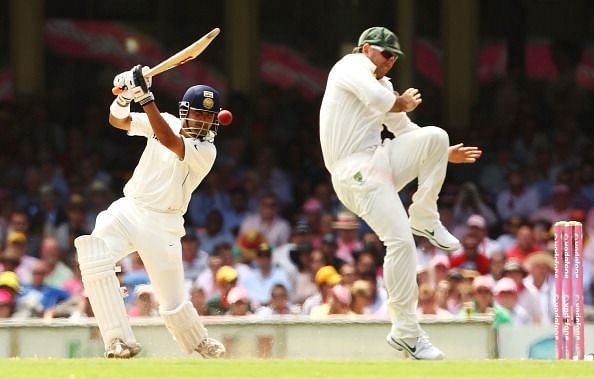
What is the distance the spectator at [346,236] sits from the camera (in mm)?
14195

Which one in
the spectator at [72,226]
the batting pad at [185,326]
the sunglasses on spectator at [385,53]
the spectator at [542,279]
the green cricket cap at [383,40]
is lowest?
the batting pad at [185,326]

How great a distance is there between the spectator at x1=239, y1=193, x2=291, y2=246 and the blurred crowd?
0.02 meters

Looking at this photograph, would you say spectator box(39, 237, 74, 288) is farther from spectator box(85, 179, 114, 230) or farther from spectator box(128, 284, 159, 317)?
spectator box(85, 179, 114, 230)

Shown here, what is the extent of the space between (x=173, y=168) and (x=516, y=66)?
8.80 metres

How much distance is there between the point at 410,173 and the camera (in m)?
9.55

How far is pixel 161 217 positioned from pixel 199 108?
0.69 m

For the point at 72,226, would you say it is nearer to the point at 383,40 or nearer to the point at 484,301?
the point at 484,301

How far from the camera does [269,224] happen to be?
1509 centimetres

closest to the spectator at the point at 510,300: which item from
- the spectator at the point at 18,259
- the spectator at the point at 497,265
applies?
the spectator at the point at 497,265

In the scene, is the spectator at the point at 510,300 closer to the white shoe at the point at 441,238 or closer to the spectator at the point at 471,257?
the spectator at the point at 471,257

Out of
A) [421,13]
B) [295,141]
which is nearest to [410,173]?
[295,141]

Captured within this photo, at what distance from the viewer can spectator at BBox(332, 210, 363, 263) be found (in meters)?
14.2

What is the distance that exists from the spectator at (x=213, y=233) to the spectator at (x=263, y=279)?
993 mm

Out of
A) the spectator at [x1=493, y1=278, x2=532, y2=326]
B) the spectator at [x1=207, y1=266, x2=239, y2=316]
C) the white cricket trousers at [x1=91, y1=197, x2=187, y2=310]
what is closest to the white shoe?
the white cricket trousers at [x1=91, y1=197, x2=187, y2=310]
